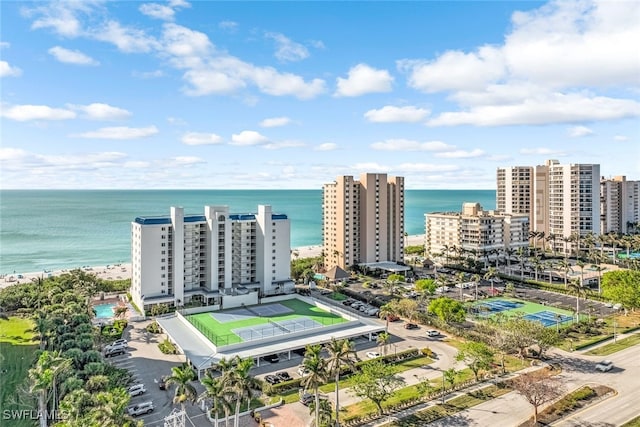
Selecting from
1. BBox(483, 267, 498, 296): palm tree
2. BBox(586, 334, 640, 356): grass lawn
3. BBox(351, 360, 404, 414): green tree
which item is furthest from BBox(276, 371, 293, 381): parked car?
BBox(483, 267, 498, 296): palm tree

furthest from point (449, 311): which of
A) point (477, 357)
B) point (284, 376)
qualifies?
point (284, 376)

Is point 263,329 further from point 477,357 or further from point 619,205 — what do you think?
point 619,205

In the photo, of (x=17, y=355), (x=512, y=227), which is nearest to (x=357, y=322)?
(x=17, y=355)

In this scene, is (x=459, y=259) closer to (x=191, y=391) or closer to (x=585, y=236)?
(x=585, y=236)

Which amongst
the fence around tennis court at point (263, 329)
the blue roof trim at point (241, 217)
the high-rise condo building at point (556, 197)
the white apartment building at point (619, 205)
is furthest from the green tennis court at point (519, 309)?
the white apartment building at point (619, 205)

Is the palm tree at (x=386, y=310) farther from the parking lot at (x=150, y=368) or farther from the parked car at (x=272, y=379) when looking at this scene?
the parking lot at (x=150, y=368)

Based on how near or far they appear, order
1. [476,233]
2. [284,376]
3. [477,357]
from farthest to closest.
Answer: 1. [476,233]
2. [284,376]
3. [477,357]
